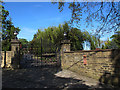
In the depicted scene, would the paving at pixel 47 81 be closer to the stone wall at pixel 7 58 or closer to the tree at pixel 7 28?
the stone wall at pixel 7 58

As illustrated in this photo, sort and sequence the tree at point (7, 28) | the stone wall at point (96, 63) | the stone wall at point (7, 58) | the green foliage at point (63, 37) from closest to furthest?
the stone wall at point (96, 63) < the stone wall at point (7, 58) < the tree at point (7, 28) < the green foliage at point (63, 37)

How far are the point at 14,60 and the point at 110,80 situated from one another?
24.3 feet

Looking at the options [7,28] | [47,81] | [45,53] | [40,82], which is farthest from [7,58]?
[7,28]

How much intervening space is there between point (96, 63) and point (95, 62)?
0.09 metres

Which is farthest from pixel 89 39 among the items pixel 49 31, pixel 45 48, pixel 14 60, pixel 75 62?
pixel 14 60

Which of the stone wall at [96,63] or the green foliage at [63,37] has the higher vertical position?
the green foliage at [63,37]

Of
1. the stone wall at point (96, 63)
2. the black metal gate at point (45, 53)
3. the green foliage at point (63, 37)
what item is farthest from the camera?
the green foliage at point (63, 37)

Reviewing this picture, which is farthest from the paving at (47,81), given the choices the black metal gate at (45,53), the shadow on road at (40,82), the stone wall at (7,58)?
the black metal gate at (45,53)

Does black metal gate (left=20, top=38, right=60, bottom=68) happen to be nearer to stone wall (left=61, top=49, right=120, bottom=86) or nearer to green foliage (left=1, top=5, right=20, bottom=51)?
stone wall (left=61, top=49, right=120, bottom=86)

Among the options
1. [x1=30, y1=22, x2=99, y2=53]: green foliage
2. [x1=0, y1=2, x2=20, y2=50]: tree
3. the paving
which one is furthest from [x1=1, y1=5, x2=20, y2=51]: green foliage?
the paving

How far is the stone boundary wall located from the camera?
5238 mm

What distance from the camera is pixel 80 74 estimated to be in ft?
23.6

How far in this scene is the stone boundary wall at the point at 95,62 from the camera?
5238 millimetres

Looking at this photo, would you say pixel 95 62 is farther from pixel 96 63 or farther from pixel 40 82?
pixel 40 82
